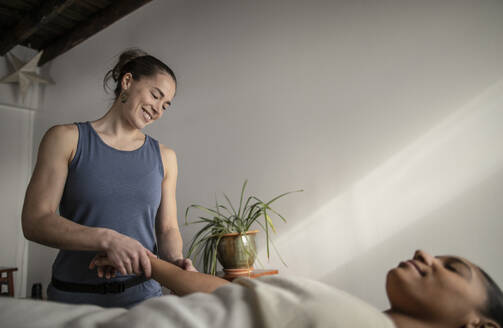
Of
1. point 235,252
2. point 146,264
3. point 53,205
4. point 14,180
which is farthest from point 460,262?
point 14,180

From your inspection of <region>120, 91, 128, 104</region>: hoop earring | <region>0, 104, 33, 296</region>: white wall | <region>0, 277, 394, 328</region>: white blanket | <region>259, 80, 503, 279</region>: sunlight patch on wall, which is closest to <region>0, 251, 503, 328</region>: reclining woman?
<region>0, 277, 394, 328</region>: white blanket

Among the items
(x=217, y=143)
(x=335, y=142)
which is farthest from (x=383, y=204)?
(x=217, y=143)

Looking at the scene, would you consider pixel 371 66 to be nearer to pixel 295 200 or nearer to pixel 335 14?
pixel 335 14

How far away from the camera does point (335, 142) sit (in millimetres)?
1930

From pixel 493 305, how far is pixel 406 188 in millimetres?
1109

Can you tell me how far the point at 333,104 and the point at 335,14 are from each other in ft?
1.86

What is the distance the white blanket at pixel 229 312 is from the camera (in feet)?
1.24

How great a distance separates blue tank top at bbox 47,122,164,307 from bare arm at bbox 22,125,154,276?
0.05 meters

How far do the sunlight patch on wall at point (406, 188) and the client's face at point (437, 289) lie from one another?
106 cm

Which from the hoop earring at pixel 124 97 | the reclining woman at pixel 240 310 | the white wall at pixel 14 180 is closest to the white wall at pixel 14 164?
the white wall at pixel 14 180

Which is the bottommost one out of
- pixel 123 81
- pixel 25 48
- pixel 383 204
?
pixel 383 204

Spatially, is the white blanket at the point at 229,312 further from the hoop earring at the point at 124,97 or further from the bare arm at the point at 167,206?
the hoop earring at the point at 124,97

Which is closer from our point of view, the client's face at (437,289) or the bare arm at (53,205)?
the client's face at (437,289)

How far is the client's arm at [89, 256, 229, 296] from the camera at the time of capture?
72cm
